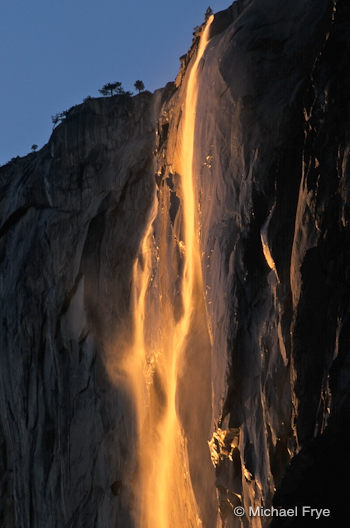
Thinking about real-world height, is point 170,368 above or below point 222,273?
below

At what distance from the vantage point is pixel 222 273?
11.4 meters

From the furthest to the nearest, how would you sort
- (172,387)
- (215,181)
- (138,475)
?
(138,475) < (172,387) < (215,181)

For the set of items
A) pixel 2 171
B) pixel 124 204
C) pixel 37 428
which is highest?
pixel 2 171

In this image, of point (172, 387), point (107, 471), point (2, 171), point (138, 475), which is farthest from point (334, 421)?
point (2, 171)

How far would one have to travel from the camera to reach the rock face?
8.34 metres

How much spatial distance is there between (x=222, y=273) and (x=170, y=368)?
4.11 metres

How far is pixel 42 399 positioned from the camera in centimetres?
2056

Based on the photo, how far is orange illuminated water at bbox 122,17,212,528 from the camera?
43.5ft

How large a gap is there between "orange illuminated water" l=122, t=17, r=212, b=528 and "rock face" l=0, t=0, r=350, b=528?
0.55 meters

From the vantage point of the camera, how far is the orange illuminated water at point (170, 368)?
13273 mm

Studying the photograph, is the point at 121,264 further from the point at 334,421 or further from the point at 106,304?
the point at 334,421

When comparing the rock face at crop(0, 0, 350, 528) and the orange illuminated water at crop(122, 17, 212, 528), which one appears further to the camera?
the orange illuminated water at crop(122, 17, 212, 528)

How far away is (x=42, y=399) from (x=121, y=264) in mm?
4745

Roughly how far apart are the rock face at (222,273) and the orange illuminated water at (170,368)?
55 centimetres
